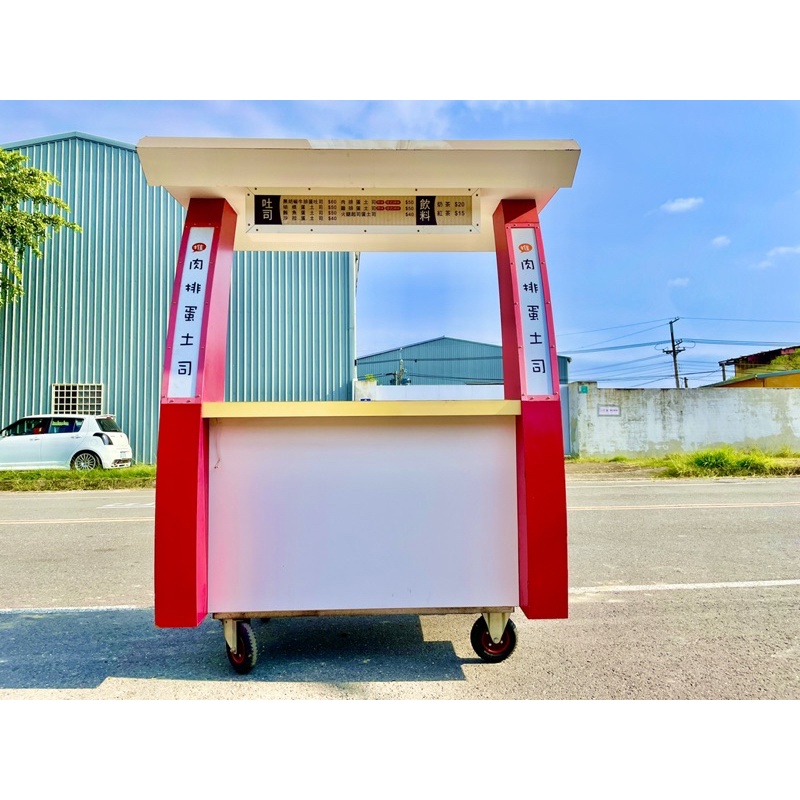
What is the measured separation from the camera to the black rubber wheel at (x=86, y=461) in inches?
551

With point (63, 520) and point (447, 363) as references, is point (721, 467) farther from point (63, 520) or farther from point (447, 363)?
point (447, 363)

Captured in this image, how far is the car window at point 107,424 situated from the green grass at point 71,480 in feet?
4.27

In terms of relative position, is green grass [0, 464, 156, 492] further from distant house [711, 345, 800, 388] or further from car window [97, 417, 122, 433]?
distant house [711, 345, 800, 388]

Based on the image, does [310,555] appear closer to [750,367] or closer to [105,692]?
[105,692]

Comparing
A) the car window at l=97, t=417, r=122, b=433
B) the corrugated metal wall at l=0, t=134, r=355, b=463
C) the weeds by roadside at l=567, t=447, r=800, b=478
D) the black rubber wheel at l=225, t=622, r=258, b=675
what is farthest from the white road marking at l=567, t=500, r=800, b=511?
the car window at l=97, t=417, r=122, b=433

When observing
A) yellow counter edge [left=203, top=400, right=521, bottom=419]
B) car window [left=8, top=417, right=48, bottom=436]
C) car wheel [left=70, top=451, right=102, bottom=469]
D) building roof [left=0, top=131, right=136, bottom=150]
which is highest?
building roof [left=0, top=131, right=136, bottom=150]

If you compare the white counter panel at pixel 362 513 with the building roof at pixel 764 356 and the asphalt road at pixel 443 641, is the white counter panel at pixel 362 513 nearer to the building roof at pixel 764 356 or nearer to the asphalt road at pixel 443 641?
the asphalt road at pixel 443 641

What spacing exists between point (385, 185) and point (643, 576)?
4041 millimetres

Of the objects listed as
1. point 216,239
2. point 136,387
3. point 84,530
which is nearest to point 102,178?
point 136,387

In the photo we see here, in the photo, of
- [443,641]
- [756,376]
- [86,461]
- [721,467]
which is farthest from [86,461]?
[756,376]

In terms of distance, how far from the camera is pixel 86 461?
1405 cm

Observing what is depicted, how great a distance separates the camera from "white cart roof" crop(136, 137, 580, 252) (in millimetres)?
3273

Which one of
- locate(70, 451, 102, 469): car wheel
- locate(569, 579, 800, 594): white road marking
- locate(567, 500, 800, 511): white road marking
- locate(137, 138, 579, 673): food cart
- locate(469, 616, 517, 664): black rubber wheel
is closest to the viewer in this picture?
locate(137, 138, 579, 673): food cart

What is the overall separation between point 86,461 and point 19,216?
604 centimetres
